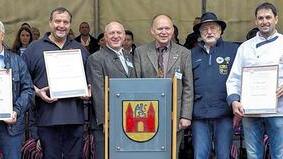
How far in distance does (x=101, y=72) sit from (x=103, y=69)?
0.04 meters

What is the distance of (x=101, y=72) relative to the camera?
19.5 ft

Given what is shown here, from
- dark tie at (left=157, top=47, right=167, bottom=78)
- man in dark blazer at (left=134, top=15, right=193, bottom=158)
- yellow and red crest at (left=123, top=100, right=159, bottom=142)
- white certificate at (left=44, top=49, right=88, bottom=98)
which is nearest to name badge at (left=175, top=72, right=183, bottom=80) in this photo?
man in dark blazer at (left=134, top=15, right=193, bottom=158)

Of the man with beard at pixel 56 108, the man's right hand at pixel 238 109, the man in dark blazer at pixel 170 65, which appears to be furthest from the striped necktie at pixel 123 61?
the man's right hand at pixel 238 109

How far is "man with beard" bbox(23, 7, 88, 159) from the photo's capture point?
5898 millimetres

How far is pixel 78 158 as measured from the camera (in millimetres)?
6160

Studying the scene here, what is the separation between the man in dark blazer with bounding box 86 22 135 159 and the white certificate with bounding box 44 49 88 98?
11 cm

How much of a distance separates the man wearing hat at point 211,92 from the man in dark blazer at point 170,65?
10 centimetres

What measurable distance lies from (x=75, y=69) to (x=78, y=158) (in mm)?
907

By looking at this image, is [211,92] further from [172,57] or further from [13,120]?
[13,120]

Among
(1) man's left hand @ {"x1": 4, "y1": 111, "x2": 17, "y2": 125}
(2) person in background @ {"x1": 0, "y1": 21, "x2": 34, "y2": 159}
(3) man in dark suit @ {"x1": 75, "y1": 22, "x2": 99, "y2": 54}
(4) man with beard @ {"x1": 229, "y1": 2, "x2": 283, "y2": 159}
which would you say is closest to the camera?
(1) man's left hand @ {"x1": 4, "y1": 111, "x2": 17, "y2": 125}

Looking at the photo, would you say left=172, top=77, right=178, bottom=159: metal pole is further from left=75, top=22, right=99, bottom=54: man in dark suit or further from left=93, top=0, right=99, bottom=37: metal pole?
left=93, top=0, right=99, bottom=37: metal pole

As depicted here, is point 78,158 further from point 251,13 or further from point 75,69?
point 251,13

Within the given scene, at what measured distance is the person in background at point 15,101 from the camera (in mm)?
5570

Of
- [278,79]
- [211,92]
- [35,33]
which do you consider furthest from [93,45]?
[278,79]
